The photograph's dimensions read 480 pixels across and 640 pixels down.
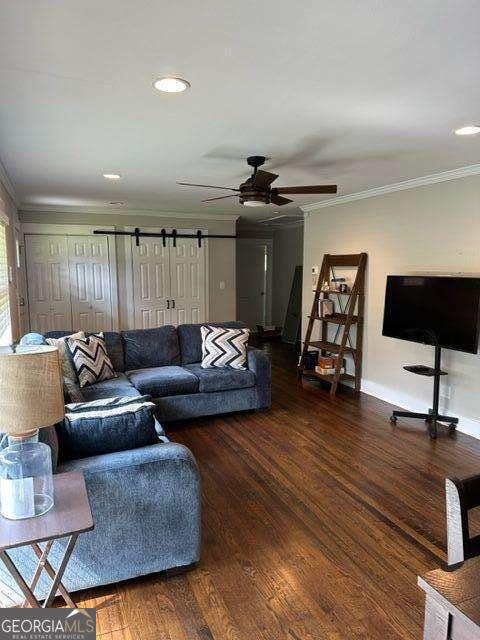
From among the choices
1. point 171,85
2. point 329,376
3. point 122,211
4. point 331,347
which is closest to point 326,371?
point 329,376

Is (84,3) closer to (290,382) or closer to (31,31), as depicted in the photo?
(31,31)

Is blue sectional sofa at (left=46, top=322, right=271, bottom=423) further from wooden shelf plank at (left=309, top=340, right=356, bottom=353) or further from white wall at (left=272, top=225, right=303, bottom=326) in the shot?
white wall at (left=272, top=225, right=303, bottom=326)

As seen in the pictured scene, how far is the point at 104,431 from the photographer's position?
6.67 feet

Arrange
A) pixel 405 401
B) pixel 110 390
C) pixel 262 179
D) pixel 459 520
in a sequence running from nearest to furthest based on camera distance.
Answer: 1. pixel 459 520
2. pixel 262 179
3. pixel 110 390
4. pixel 405 401

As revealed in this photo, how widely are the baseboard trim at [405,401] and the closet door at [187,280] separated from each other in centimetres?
322

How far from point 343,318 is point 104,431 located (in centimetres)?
386

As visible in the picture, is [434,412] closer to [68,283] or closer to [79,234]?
[68,283]

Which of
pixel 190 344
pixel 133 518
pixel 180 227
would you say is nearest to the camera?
pixel 133 518

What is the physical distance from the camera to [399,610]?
188cm

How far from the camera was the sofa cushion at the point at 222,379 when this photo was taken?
13.9 ft

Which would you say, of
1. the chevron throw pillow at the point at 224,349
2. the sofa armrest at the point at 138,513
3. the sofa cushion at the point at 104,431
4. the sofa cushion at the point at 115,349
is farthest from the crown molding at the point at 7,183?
the sofa armrest at the point at 138,513

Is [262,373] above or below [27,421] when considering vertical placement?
below

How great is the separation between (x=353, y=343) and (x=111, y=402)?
3816 millimetres

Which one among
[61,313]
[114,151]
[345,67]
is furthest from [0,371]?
[61,313]
